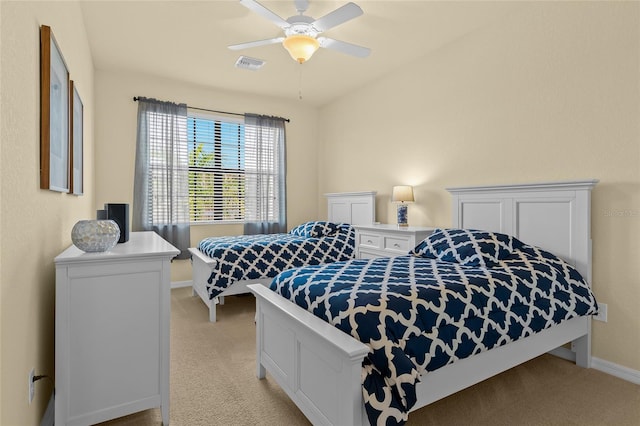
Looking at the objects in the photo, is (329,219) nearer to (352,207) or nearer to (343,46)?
(352,207)

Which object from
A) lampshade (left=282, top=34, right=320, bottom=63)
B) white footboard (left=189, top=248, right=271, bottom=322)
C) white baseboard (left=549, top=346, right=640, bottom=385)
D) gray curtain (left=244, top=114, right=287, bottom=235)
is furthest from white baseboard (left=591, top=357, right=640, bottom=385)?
gray curtain (left=244, top=114, right=287, bottom=235)

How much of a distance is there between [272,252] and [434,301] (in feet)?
7.23

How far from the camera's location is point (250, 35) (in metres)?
3.30

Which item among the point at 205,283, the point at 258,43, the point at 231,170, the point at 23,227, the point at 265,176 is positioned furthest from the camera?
the point at 265,176

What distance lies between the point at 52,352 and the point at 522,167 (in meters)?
3.43

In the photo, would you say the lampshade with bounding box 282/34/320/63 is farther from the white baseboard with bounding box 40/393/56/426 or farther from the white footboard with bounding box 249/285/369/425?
the white baseboard with bounding box 40/393/56/426

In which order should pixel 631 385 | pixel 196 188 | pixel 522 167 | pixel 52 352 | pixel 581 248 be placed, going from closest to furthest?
pixel 52 352, pixel 631 385, pixel 581 248, pixel 522 167, pixel 196 188

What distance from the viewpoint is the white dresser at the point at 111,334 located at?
1539 millimetres

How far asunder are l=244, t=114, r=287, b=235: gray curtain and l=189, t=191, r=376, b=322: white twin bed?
765 millimetres

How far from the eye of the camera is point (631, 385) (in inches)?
85.7

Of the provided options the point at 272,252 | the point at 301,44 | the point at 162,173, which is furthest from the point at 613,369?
the point at 162,173

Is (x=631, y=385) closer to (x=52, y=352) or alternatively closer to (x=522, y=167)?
(x=522, y=167)

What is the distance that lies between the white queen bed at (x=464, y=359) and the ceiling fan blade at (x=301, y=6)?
6.61 feet

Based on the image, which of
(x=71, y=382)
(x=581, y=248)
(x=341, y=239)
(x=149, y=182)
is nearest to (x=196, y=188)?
(x=149, y=182)
